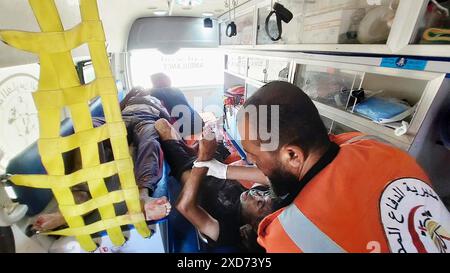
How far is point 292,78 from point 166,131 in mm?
840

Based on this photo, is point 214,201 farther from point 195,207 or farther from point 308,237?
point 308,237

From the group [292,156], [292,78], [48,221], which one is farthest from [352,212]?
[292,78]

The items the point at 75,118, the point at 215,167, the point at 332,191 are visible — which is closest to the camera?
the point at 75,118

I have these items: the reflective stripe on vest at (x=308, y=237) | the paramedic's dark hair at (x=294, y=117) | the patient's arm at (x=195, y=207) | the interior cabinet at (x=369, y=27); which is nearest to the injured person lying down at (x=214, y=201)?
the patient's arm at (x=195, y=207)

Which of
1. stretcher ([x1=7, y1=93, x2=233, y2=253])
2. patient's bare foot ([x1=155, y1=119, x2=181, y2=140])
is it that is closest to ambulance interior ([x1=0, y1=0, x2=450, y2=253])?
stretcher ([x1=7, y1=93, x2=233, y2=253])

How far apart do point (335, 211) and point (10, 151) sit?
75cm

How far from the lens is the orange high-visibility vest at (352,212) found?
0.47 metres

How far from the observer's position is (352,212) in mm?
487

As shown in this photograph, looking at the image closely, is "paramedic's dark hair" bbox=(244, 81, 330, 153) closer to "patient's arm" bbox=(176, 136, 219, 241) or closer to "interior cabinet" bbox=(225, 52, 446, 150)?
"interior cabinet" bbox=(225, 52, 446, 150)

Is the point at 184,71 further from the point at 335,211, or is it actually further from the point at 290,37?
the point at 290,37

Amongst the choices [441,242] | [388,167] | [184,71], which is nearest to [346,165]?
[388,167]

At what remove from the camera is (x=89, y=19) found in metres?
0.37

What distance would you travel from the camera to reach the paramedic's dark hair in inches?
21.2
